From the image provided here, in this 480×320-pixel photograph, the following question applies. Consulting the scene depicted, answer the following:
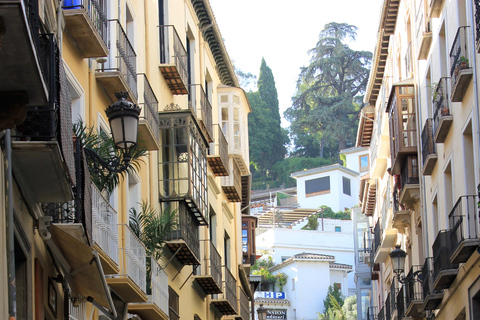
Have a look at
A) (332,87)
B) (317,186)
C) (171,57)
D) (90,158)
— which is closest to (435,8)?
(171,57)

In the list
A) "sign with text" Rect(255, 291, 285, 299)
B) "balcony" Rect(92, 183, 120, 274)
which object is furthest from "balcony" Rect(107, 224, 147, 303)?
"sign with text" Rect(255, 291, 285, 299)

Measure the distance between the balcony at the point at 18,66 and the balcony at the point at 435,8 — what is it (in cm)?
1255

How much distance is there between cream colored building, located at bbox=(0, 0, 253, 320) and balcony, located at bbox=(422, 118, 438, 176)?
4.98m

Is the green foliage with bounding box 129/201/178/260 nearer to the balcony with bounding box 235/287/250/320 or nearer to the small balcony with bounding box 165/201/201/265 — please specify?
the small balcony with bounding box 165/201/201/265

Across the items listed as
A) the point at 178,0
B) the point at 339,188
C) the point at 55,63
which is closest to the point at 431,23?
the point at 178,0

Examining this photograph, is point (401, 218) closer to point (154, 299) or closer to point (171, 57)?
point (171, 57)

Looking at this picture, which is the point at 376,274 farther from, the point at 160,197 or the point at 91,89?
the point at 91,89

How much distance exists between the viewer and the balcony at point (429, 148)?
21484 millimetres

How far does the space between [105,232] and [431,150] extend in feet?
33.8

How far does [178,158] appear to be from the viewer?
20.9 m

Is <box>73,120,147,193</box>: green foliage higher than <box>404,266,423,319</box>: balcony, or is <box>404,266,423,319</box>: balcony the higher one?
<box>73,120,147,193</box>: green foliage

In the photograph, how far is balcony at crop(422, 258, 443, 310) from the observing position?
21.1 meters

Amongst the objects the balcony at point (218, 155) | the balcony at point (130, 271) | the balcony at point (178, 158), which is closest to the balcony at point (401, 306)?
the balcony at point (218, 155)

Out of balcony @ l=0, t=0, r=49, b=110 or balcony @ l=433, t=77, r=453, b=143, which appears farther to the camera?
balcony @ l=433, t=77, r=453, b=143
